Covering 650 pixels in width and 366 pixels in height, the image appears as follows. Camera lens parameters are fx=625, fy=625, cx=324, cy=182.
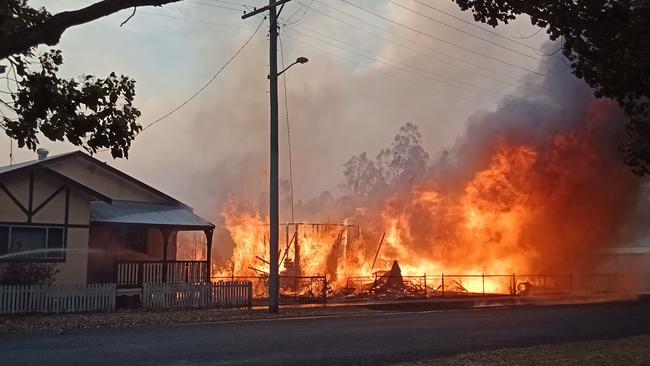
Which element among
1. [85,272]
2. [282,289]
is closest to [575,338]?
[85,272]

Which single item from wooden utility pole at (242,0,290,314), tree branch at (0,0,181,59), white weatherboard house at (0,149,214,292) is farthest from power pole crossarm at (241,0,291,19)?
tree branch at (0,0,181,59)

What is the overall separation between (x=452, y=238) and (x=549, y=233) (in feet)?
16.4

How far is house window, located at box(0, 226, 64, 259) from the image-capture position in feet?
62.2

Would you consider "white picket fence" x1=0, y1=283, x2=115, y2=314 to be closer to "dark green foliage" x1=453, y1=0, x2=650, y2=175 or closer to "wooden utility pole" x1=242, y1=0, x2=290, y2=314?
"wooden utility pole" x1=242, y1=0, x2=290, y2=314

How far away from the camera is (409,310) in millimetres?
20547

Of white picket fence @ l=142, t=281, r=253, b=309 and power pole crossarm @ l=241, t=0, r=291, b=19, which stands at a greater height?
power pole crossarm @ l=241, t=0, r=291, b=19

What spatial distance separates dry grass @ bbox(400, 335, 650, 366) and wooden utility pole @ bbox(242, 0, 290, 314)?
357 inches

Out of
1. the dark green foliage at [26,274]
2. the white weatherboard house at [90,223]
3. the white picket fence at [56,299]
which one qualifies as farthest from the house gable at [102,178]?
the white picket fence at [56,299]

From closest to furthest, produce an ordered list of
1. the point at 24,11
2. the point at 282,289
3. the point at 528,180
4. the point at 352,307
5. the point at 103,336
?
the point at 24,11 → the point at 103,336 → the point at 352,307 → the point at 282,289 → the point at 528,180

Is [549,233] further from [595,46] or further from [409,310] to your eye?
[595,46]

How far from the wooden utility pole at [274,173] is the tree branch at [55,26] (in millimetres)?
13892

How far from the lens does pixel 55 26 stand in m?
4.94

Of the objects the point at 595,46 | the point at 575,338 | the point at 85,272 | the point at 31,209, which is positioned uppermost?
the point at 595,46

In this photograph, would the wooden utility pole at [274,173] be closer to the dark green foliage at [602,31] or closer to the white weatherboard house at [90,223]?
the white weatherboard house at [90,223]
